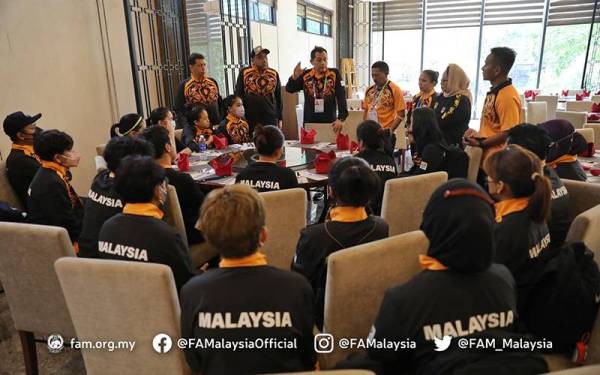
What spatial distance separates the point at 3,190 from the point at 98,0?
2373 mm

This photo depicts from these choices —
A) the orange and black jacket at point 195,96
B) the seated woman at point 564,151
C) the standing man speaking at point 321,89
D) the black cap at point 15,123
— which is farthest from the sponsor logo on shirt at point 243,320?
the standing man speaking at point 321,89

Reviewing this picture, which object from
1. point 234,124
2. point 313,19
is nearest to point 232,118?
point 234,124

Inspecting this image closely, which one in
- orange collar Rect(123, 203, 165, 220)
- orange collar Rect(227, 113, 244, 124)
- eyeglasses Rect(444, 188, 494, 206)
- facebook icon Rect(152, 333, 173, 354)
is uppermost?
eyeglasses Rect(444, 188, 494, 206)

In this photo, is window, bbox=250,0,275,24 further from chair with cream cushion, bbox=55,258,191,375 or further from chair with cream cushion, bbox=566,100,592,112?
chair with cream cushion, bbox=55,258,191,375

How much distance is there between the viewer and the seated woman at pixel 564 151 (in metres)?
2.40

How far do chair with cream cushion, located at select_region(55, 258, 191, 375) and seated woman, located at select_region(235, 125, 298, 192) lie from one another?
109 cm

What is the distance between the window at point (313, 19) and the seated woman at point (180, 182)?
6.59 m

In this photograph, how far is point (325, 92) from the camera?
4480 mm

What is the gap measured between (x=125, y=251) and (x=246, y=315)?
2.35 feet

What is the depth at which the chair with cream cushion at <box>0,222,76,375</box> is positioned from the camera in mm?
1610

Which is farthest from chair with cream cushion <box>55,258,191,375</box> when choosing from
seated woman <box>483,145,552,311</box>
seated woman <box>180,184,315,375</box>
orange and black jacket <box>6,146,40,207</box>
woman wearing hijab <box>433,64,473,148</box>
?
woman wearing hijab <box>433,64,473,148</box>

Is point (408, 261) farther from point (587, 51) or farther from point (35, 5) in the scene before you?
point (587, 51)

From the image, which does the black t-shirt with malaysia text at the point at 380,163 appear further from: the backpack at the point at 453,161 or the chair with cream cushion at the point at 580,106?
the chair with cream cushion at the point at 580,106

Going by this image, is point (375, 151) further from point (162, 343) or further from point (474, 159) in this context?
point (162, 343)
